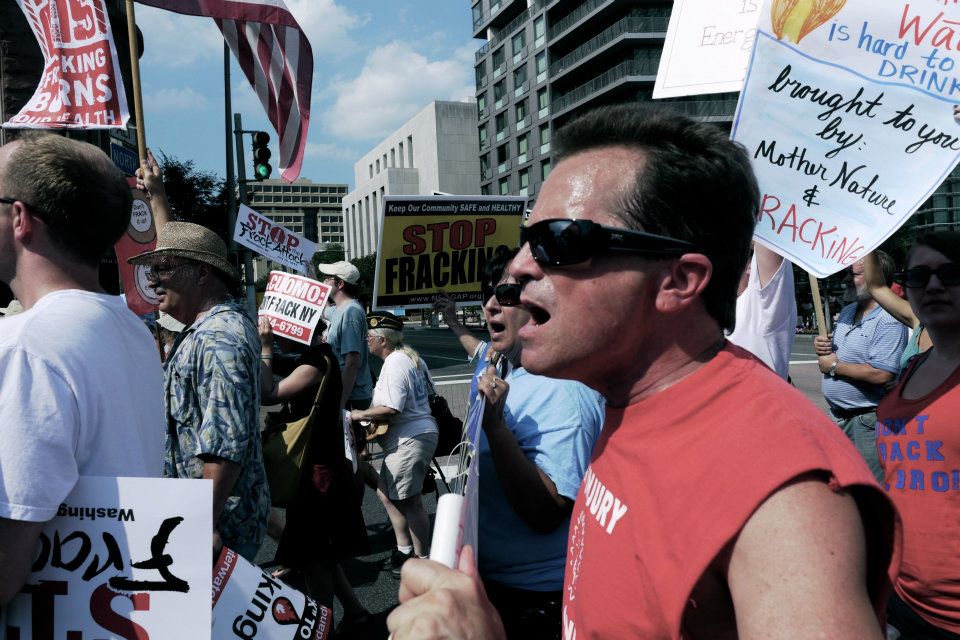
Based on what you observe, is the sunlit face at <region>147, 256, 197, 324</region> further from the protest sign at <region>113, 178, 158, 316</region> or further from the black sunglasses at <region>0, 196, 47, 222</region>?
the protest sign at <region>113, 178, 158, 316</region>

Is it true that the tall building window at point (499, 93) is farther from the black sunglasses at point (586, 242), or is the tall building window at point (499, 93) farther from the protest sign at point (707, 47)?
the black sunglasses at point (586, 242)

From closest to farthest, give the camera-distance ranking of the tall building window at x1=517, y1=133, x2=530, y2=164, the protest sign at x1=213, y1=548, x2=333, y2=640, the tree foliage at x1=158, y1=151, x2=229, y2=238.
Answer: the protest sign at x1=213, y1=548, x2=333, y2=640
the tree foliage at x1=158, y1=151, x2=229, y2=238
the tall building window at x1=517, y1=133, x2=530, y2=164

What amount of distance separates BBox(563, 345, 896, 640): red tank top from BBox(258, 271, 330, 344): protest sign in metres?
4.35

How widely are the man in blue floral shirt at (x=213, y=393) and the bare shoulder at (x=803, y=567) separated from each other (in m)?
1.96

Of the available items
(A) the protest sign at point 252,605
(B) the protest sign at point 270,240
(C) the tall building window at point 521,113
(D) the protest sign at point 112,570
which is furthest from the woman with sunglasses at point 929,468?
(C) the tall building window at point 521,113

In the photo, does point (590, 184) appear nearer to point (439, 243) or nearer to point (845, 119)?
point (845, 119)

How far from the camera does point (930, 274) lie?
8.56ft

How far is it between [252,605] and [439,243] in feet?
10.2

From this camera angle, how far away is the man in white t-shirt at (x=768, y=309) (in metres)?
Result: 2.56

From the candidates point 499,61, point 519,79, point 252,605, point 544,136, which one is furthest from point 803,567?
point 499,61

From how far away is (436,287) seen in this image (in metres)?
4.88

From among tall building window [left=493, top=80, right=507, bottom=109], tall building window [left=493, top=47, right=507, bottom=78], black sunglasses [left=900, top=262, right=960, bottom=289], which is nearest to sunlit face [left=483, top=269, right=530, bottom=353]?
black sunglasses [left=900, top=262, right=960, bottom=289]

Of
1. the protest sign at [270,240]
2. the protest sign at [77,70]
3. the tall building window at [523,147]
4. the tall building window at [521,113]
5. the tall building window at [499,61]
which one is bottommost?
the protest sign at [270,240]

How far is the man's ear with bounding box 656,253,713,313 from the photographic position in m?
1.14
